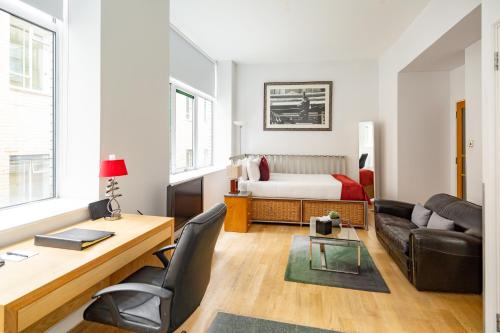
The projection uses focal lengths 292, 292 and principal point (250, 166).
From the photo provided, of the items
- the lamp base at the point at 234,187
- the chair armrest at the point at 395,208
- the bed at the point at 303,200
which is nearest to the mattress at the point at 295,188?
the bed at the point at 303,200

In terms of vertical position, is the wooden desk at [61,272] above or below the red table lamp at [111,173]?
below

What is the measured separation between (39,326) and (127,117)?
61.7 inches

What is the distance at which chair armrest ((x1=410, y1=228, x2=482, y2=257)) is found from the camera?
2371 millimetres

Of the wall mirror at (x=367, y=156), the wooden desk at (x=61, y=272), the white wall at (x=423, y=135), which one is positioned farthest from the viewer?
the wall mirror at (x=367, y=156)

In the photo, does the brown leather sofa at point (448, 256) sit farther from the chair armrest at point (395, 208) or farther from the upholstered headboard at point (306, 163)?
the upholstered headboard at point (306, 163)

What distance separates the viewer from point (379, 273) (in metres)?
2.92

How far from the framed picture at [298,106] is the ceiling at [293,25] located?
0.64 meters

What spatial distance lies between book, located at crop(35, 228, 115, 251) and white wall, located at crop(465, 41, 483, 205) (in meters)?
3.69

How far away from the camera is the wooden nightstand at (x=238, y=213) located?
4.29 metres

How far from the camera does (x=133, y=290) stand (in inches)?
48.5

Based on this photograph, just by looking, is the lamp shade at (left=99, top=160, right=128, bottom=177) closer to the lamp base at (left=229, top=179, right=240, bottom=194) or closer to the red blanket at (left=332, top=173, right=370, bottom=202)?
the lamp base at (left=229, top=179, right=240, bottom=194)

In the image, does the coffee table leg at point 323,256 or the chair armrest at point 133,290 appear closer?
the chair armrest at point 133,290

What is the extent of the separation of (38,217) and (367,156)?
522cm

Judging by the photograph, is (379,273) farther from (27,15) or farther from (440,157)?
(27,15)
